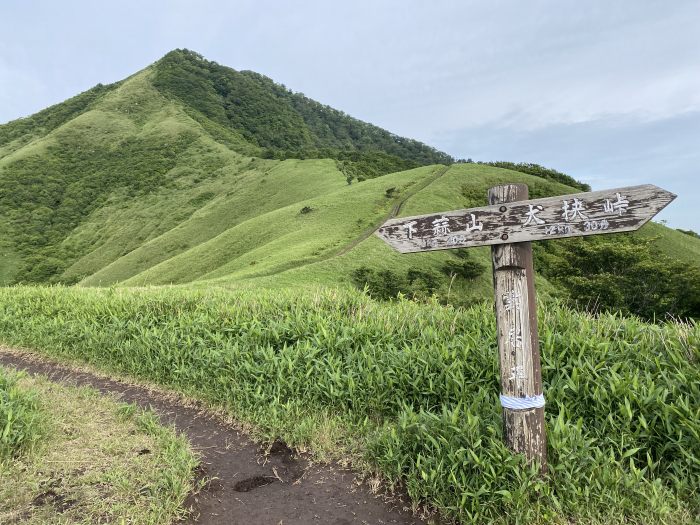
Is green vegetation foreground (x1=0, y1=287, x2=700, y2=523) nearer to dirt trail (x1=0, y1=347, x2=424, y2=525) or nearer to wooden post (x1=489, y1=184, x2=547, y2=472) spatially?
wooden post (x1=489, y1=184, x2=547, y2=472)

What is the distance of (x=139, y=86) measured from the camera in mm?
118250

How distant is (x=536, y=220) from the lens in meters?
3.71

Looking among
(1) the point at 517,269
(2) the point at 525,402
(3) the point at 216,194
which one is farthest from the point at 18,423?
(3) the point at 216,194

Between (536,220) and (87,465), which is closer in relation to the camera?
(536,220)

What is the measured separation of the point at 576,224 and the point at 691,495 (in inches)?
93.2

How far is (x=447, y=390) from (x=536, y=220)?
95.3 inches

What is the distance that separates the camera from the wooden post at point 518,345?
386cm

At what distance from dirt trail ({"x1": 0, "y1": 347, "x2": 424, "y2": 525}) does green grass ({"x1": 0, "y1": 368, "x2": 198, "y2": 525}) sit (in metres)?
0.34

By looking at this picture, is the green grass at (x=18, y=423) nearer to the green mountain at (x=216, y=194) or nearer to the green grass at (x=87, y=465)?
the green grass at (x=87, y=465)

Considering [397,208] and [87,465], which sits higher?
[397,208]

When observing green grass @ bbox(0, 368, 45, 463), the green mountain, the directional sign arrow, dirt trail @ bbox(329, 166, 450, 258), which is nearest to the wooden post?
the directional sign arrow

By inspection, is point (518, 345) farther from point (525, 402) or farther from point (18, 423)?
point (18, 423)

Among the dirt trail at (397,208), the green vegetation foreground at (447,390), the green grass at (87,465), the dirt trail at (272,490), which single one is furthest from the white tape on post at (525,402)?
the dirt trail at (397,208)

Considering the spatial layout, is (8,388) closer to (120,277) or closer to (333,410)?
(333,410)
